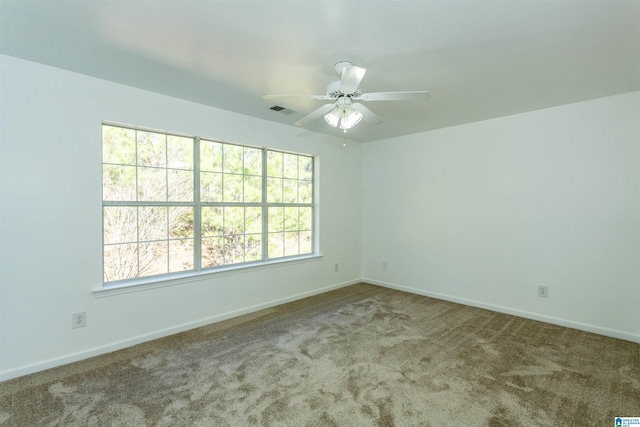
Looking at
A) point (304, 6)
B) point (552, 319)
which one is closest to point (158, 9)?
point (304, 6)

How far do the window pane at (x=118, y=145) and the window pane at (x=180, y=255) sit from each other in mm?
916

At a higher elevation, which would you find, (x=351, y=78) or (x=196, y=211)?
(x=351, y=78)

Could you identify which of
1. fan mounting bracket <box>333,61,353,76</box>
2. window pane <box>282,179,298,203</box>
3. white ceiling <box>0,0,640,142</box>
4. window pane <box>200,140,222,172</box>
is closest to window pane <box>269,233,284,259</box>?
window pane <box>282,179,298,203</box>

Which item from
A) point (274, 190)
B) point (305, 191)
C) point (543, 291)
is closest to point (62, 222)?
point (274, 190)

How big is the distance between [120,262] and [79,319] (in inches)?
21.9

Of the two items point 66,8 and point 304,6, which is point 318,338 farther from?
point 66,8

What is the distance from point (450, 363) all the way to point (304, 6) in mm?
2807

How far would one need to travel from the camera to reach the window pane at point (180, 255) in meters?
3.19

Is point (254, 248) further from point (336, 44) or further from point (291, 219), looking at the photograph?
point (336, 44)

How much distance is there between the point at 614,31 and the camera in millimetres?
1898

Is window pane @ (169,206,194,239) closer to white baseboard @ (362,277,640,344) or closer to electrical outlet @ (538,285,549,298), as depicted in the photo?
white baseboard @ (362,277,640,344)

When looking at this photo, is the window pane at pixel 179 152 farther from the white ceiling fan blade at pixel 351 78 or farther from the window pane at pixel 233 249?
the white ceiling fan blade at pixel 351 78

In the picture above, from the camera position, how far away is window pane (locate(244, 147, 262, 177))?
148 inches

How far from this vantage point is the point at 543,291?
3.45 m
